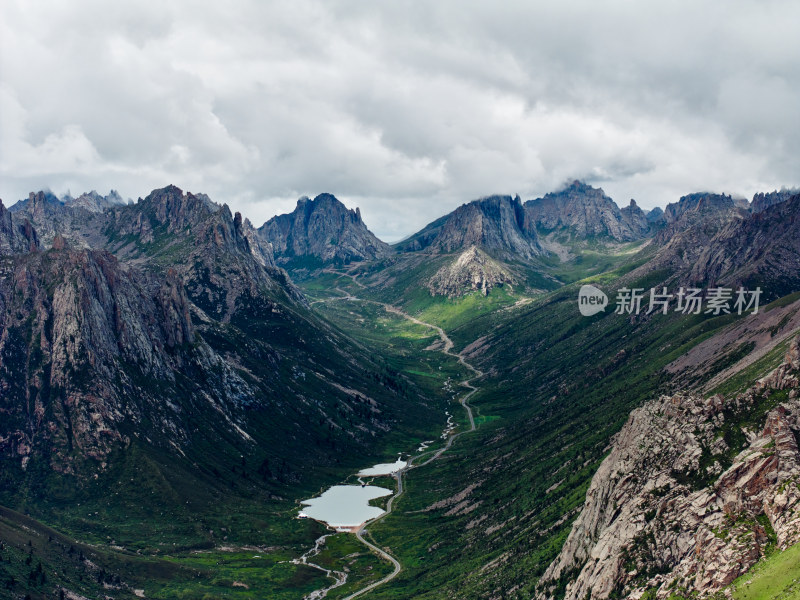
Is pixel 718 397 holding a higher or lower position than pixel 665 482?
higher

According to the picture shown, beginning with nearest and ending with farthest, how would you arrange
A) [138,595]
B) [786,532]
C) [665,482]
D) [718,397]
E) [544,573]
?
[786,532]
[665,482]
[718,397]
[544,573]
[138,595]

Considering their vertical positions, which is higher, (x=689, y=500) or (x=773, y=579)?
(x=689, y=500)

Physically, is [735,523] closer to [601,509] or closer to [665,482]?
[665,482]

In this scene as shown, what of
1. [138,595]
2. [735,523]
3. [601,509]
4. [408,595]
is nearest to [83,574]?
[138,595]

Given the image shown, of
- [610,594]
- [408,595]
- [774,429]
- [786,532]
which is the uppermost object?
[774,429]

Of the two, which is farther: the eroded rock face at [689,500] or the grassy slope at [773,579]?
the eroded rock face at [689,500]

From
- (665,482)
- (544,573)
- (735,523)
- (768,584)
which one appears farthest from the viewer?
(544,573)

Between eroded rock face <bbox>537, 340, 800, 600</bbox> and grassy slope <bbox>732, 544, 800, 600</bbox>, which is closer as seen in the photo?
grassy slope <bbox>732, 544, 800, 600</bbox>

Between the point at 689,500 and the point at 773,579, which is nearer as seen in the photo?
the point at 773,579
